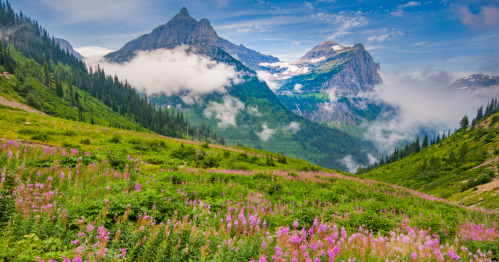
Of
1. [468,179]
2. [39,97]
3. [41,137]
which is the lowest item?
[468,179]

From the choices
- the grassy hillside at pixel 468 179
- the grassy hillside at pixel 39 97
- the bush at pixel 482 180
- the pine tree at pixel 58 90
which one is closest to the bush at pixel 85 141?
the grassy hillside at pixel 468 179

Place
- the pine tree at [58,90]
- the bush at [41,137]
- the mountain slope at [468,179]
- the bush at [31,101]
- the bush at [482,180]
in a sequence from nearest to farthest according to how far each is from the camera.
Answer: the bush at [41,137] < the mountain slope at [468,179] < the bush at [482,180] < the bush at [31,101] < the pine tree at [58,90]

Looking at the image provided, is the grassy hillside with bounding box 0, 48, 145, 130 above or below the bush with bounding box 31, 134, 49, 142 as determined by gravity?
above

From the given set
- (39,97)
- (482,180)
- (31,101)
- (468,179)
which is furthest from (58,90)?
(468,179)

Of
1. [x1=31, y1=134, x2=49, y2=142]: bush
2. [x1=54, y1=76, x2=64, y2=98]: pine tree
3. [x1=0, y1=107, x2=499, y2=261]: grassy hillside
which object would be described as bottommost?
[x1=0, y1=107, x2=499, y2=261]: grassy hillside

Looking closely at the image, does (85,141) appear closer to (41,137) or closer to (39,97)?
(41,137)

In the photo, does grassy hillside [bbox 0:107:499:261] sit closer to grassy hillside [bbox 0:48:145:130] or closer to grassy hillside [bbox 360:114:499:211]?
grassy hillside [bbox 360:114:499:211]

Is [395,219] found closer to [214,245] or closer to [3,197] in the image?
[214,245]

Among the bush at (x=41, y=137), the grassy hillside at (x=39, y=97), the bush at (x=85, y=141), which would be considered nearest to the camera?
the bush at (x=41, y=137)

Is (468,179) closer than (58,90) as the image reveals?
Yes

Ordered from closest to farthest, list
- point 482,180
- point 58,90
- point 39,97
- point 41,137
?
point 41,137 < point 482,180 < point 39,97 < point 58,90

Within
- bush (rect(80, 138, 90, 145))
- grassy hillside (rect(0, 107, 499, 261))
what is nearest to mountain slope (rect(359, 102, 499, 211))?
grassy hillside (rect(0, 107, 499, 261))

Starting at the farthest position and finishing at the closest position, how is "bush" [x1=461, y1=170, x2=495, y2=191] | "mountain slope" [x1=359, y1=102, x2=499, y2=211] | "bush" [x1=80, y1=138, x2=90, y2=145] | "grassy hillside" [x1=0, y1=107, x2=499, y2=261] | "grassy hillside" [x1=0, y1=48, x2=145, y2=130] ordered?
"grassy hillside" [x1=0, y1=48, x2=145, y2=130] < "bush" [x1=461, y1=170, x2=495, y2=191] < "mountain slope" [x1=359, y1=102, x2=499, y2=211] < "bush" [x1=80, y1=138, x2=90, y2=145] < "grassy hillside" [x1=0, y1=107, x2=499, y2=261]

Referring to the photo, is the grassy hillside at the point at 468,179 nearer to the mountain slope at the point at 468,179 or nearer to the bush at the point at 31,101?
the mountain slope at the point at 468,179
